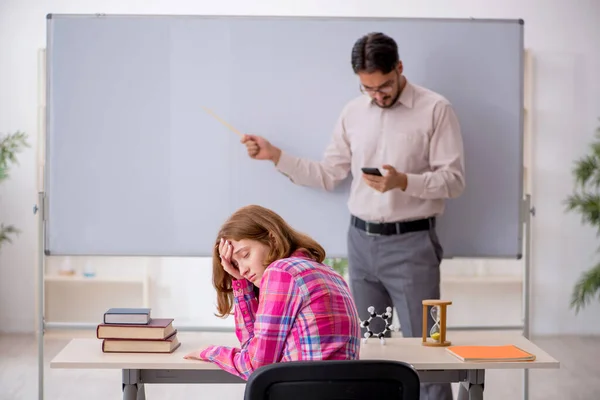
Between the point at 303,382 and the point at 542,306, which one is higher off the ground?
the point at 303,382

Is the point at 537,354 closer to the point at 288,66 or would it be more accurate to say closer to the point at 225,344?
the point at 225,344

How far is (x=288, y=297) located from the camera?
2.02 meters

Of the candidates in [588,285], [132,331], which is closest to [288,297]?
[132,331]

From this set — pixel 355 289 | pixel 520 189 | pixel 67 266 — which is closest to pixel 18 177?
pixel 67 266

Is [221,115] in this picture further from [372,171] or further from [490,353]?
[490,353]

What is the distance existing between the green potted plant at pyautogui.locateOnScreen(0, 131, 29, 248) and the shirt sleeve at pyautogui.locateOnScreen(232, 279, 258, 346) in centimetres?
353

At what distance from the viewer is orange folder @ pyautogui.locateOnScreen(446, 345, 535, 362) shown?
2447 millimetres

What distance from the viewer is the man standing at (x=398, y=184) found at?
351 cm

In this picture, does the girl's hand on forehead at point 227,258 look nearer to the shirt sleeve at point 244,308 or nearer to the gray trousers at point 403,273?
the shirt sleeve at point 244,308

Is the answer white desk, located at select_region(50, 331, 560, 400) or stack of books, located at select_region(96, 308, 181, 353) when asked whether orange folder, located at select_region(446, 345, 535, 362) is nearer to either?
white desk, located at select_region(50, 331, 560, 400)

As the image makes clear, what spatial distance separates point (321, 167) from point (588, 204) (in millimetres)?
2471

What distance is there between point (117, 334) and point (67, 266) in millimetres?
3629

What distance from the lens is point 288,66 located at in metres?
3.91

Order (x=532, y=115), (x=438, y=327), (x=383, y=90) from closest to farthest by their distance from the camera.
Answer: (x=438, y=327)
(x=383, y=90)
(x=532, y=115)
